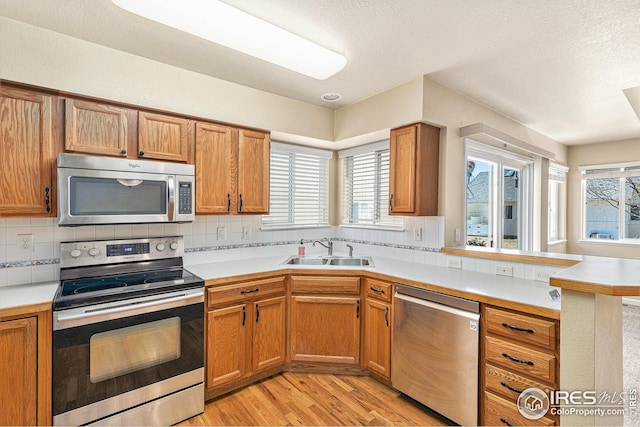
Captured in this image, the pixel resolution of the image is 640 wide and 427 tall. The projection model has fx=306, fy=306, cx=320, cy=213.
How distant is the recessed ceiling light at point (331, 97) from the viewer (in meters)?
2.99

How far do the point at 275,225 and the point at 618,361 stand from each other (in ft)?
9.15

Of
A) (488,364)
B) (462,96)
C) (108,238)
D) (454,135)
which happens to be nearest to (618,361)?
(488,364)

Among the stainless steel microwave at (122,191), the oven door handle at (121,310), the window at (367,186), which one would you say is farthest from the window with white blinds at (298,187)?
the oven door handle at (121,310)

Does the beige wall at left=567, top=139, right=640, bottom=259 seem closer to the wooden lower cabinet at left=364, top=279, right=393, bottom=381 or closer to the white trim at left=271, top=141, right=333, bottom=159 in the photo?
the white trim at left=271, top=141, right=333, bottom=159

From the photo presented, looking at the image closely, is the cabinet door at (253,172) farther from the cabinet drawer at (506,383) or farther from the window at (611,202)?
the window at (611,202)

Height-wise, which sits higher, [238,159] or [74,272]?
[238,159]

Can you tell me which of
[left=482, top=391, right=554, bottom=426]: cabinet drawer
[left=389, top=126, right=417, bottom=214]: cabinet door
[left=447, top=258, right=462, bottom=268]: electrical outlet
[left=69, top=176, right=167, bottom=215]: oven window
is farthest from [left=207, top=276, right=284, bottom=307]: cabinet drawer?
[left=482, top=391, right=554, bottom=426]: cabinet drawer

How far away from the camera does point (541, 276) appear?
221 cm

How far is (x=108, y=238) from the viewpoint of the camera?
234 centimetres

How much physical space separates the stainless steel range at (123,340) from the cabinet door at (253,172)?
2.77 ft

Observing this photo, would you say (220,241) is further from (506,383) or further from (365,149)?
(506,383)

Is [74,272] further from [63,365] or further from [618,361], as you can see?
[618,361]

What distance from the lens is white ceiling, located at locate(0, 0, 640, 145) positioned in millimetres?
1730

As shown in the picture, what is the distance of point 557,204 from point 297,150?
4.81 m
